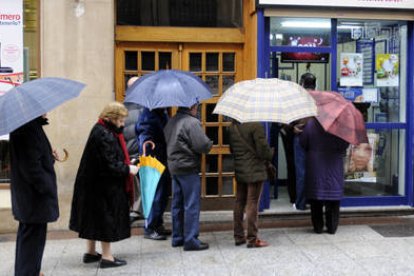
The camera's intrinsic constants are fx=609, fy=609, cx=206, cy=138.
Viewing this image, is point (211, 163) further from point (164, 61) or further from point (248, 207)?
point (248, 207)

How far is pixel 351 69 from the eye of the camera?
820 centimetres

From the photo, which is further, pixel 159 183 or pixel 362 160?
pixel 362 160

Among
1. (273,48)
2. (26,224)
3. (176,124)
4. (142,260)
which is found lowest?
(142,260)

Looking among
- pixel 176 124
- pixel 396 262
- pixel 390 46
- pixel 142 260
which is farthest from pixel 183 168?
pixel 390 46

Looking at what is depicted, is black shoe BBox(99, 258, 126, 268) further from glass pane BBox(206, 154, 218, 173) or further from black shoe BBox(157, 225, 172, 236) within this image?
glass pane BBox(206, 154, 218, 173)

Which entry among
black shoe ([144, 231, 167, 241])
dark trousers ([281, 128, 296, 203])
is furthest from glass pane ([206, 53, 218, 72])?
black shoe ([144, 231, 167, 241])

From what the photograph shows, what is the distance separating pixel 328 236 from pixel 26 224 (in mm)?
3582

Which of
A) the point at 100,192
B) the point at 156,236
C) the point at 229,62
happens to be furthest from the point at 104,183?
A: the point at 229,62

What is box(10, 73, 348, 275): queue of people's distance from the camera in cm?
523

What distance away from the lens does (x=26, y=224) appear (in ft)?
17.3

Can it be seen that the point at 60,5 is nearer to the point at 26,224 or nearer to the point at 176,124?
the point at 176,124

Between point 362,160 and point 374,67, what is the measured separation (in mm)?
1273

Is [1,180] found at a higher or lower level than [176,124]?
lower

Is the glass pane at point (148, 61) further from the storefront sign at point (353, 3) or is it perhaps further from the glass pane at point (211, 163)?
the storefront sign at point (353, 3)
